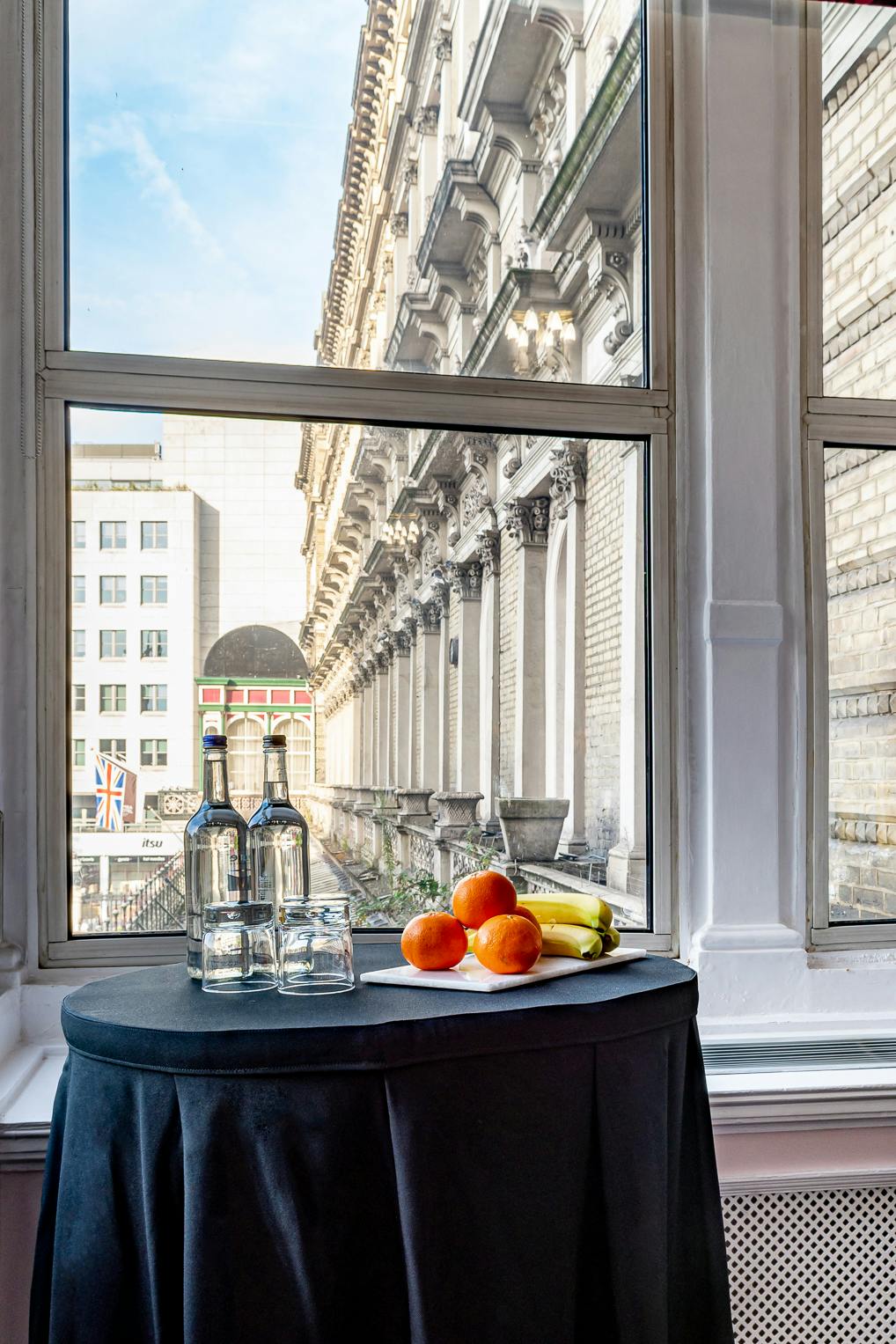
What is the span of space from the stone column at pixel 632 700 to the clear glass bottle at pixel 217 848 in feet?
3.19

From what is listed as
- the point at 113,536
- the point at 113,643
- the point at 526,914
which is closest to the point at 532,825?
the point at 526,914

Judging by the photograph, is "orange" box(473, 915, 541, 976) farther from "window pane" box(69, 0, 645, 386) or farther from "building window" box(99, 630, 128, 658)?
"window pane" box(69, 0, 645, 386)

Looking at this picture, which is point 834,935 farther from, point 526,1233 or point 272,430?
point 272,430

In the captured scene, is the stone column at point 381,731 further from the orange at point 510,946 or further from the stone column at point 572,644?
the orange at point 510,946

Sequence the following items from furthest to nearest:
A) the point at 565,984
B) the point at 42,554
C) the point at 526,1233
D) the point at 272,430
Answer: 1. the point at 272,430
2. the point at 42,554
3. the point at 565,984
4. the point at 526,1233

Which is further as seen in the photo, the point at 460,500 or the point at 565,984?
the point at 460,500

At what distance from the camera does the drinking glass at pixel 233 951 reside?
4.86 feet

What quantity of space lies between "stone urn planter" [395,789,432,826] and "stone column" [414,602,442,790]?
0.05 ft

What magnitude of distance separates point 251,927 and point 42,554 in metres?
0.98

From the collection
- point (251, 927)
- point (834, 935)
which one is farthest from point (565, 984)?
point (834, 935)

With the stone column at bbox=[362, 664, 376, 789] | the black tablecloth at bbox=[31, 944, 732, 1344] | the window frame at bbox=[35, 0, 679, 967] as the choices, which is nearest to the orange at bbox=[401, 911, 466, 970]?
the black tablecloth at bbox=[31, 944, 732, 1344]

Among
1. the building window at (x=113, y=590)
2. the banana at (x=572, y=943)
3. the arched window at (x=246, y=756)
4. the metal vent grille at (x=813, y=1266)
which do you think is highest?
the building window at (x=113, y=590)

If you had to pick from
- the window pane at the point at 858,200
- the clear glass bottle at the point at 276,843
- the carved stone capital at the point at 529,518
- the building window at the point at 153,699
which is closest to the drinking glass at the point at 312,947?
the clear glass bottle at the point at 276,843

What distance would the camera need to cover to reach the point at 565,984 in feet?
4.79
